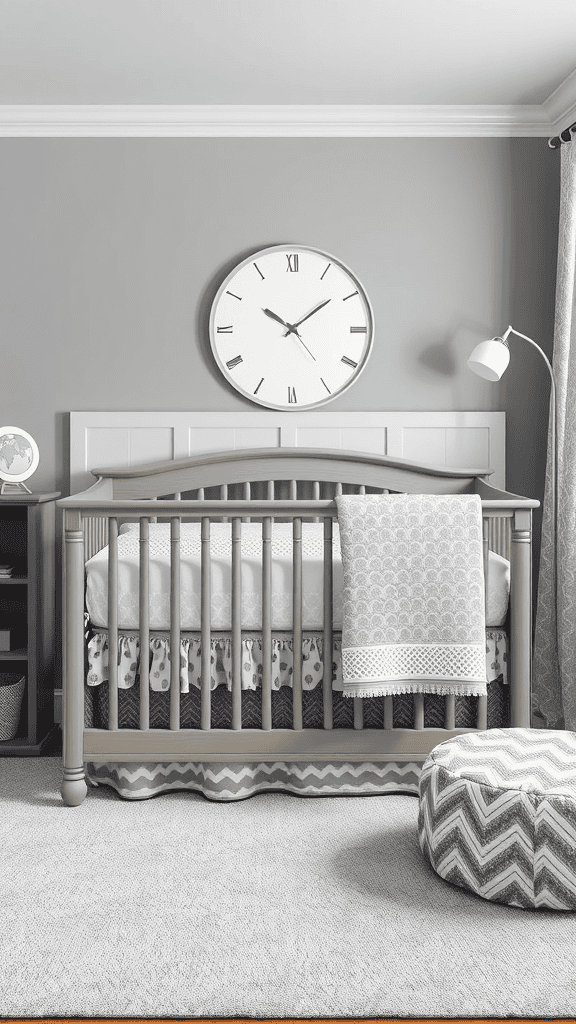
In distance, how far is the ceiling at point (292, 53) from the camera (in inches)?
81.0

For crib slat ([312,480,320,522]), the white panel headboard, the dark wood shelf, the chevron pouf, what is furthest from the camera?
the white panel headboard

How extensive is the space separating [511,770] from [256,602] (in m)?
0.72

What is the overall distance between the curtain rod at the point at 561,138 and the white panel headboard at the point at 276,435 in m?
0.91

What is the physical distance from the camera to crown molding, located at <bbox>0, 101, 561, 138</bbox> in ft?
8.53

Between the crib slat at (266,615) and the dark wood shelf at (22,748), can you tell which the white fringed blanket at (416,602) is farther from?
the dark wood shelf at (22,748)

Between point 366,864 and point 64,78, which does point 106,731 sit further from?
point 64,78

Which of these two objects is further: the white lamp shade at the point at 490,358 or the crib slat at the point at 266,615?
the white lamp shade at the point at 490,358

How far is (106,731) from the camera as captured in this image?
1.83 m

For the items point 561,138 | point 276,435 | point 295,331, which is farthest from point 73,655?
point 561,138

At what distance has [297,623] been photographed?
5.96 feet

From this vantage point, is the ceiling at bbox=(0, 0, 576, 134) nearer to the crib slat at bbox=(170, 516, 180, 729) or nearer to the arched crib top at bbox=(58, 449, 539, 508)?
the arched crib top at bbox=(58, 449, 539, 508)

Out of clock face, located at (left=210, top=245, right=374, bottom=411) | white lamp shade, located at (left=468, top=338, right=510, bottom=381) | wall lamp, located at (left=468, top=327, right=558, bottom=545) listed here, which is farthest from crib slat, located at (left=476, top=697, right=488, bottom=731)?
clock face, located at (left=210, top=245, right=374, bottom=411)

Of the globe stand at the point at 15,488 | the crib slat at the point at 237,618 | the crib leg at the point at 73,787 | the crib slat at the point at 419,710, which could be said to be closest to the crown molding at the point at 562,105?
the crib slat at the point at 237,618

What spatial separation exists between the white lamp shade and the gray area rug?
1.40 m
